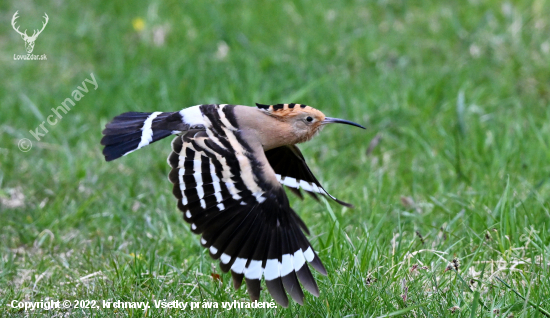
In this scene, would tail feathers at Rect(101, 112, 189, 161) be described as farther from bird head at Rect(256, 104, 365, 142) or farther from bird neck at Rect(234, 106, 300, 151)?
bird head at Rect(256, 104, 365, 142)

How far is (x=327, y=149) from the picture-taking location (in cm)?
426

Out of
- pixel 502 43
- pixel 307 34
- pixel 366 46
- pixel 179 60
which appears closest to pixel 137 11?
pixel 179 60

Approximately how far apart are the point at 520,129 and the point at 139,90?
8.55 feet

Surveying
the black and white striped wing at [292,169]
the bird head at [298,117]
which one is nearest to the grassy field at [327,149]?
the black and white striped wing at [292,169]

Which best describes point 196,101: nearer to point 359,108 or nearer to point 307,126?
point 359,108

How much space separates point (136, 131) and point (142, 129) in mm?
32

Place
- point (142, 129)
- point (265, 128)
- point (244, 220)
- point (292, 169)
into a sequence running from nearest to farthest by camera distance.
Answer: point (244, 220) → point (265, 128) → point (142, 129) → point (292, 169)

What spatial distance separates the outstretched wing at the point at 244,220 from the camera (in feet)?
7.91

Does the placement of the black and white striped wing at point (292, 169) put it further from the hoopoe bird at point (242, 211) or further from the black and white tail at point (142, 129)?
the black and white tail at point (142, 129)

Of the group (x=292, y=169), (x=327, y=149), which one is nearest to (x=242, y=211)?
(x=292, y=169)

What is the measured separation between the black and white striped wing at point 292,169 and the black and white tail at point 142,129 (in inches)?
18.0

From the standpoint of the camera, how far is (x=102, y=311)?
2.55m

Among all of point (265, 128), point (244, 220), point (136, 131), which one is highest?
point (136, 131)

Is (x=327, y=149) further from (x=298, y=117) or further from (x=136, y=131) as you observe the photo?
(x=136, y=131)
